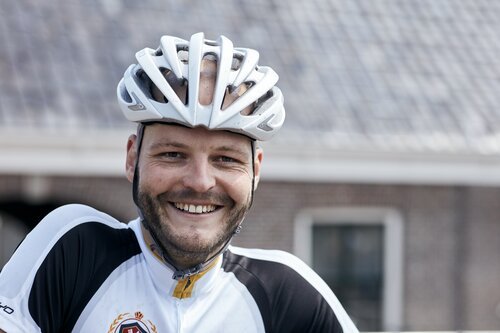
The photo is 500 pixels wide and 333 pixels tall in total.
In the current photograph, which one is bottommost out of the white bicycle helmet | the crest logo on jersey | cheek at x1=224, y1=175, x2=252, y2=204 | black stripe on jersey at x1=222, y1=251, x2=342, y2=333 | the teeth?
the crest logo on jersey

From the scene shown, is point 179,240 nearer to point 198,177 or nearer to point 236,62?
point 198,177

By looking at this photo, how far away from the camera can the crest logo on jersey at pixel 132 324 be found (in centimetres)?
216

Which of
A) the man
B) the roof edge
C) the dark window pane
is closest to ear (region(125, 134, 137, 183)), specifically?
the man

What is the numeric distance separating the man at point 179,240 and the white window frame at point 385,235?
334 inches

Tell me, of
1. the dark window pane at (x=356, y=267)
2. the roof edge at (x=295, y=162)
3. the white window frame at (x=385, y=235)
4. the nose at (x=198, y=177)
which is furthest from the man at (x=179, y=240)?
the dark window pane at (x=356, y=267)

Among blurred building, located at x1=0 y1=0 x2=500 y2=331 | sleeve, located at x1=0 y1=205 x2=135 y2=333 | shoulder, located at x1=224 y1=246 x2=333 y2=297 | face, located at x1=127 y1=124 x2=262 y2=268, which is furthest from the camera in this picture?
blurred building, located at x1=0 y1=0 x2=500 y2=331

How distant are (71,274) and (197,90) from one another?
0.53m

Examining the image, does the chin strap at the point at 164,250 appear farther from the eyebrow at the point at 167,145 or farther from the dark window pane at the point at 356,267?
the dark window pane at the point at 356,267

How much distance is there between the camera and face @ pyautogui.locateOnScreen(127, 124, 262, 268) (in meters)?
2.17

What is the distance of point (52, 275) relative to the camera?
209cm

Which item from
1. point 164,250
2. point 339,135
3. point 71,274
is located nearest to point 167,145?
point 164,250

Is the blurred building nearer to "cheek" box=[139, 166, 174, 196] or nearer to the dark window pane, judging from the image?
the dark window pane

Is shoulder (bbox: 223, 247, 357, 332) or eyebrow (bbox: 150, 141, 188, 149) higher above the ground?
eyebrow (bbox: 150, 141, 188, 149)

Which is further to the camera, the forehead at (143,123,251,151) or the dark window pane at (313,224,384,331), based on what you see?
the dark window pane at (313,224,384,331)
